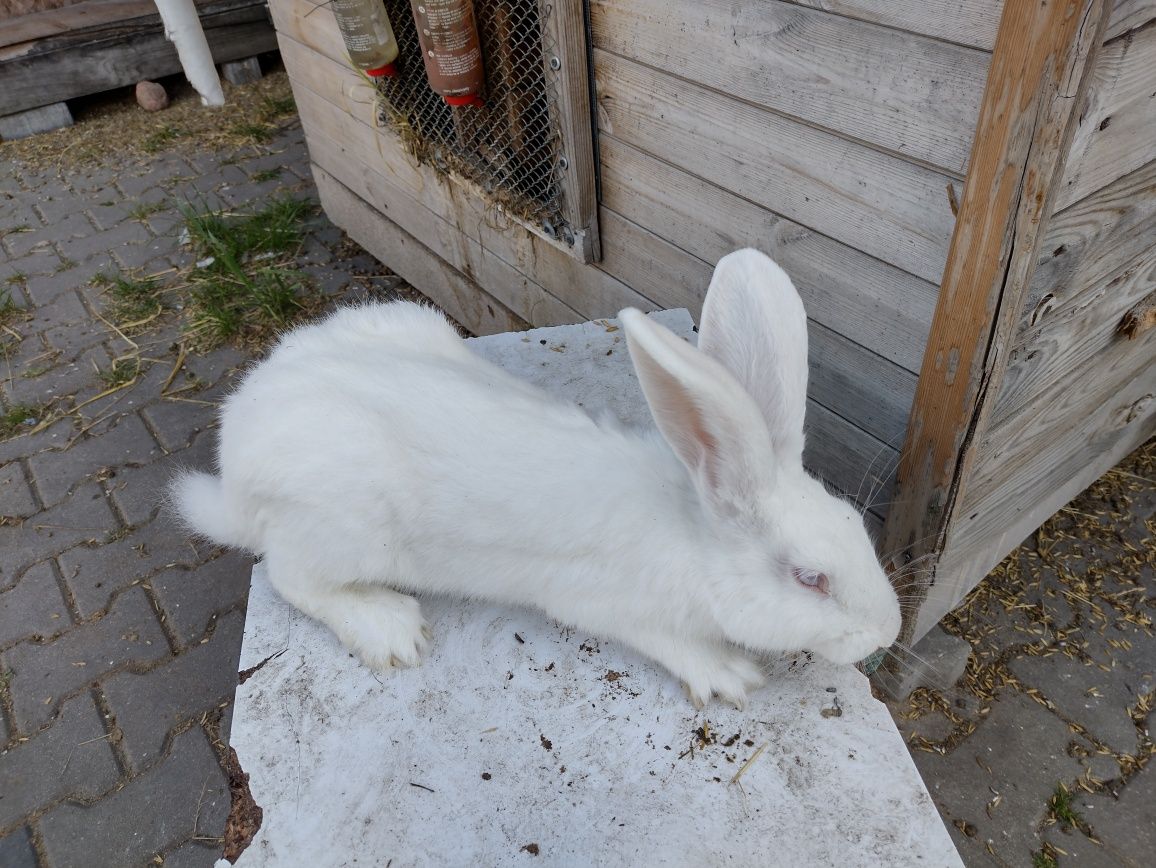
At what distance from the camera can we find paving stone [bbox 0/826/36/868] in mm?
2115

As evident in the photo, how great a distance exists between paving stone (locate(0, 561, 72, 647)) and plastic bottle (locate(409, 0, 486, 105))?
6.41 feet

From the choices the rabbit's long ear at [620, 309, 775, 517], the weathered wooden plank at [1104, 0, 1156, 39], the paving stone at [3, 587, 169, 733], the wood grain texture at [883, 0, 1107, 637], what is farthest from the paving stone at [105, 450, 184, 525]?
the weathered wooden plank at [1104, 0, 1156, 39]

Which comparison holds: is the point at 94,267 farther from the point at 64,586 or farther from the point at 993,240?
the point at 993,240

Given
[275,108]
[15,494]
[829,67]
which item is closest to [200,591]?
[15,494]

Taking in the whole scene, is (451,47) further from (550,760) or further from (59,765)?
(59,765)

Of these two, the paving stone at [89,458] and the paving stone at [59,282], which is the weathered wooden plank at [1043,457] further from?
the paving stone at [59,282]

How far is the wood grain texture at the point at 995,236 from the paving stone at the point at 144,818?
6.09ft

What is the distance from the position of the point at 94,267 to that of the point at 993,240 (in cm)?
420

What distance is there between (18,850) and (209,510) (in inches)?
39.3

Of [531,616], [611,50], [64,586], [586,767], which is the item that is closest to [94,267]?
[64,586]

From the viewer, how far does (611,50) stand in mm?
2154

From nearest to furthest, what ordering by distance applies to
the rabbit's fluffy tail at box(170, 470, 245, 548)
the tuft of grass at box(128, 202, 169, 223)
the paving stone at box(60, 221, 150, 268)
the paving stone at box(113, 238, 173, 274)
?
the rabbit's fluffy tail at box(170, 470, 245, 548) → the paving stone at box(113, 238, 173, 274) → the paving stone at box(60, 221, 150, 268) → the tuft of grass at box(128, 202, 169, 223)

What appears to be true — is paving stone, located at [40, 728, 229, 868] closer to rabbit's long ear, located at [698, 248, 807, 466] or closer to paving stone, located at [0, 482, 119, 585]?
paving stone, located at [0, 482, 119, 585]

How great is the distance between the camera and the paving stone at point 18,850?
2.12 m
